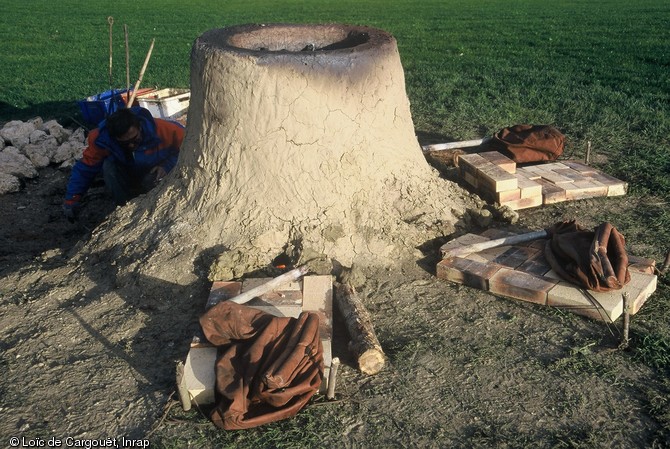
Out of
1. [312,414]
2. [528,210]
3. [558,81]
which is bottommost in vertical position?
[312,414]

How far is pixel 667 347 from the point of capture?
11.8 ft

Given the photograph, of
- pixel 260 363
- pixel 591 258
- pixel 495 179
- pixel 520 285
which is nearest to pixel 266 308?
pixel 260 363

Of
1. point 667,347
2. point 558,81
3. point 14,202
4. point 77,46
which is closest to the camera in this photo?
point 667,347

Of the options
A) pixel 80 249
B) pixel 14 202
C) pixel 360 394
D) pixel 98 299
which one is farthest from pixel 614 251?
pixel 14 202

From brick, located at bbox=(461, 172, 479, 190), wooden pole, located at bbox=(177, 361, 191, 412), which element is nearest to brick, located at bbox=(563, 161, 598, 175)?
brick, located at bbox=(461, 172, 479, 190)

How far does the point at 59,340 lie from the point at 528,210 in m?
3.46

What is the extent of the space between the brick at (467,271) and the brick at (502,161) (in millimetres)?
1385

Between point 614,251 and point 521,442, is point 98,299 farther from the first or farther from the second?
point 614,251

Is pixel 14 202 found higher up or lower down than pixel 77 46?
lower down

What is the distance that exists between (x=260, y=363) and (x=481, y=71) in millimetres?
7823

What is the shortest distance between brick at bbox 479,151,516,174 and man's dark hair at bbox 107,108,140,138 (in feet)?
9.50

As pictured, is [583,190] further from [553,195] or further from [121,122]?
[121,122]

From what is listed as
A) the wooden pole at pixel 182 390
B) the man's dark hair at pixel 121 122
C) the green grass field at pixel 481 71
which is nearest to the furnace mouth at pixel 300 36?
the man's dark hair at pixel 121 122

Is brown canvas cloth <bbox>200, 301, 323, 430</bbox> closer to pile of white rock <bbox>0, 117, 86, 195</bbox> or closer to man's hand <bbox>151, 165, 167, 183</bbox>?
man's hand <bbox>151, 165, 167, 183</bbox>
